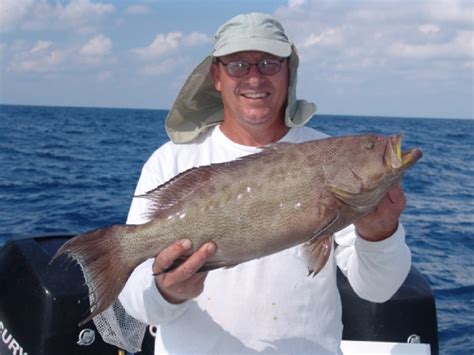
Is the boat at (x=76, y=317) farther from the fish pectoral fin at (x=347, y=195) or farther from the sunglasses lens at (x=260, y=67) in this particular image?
the sunglasses lens at (x=260, y=67)

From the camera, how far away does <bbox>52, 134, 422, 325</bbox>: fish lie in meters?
2.74

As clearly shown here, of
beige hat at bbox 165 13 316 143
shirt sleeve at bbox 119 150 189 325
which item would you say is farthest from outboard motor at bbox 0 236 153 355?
beige hat at bbox 165 13 316 143

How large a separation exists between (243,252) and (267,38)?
1322 millimetres

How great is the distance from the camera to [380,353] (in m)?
4.15

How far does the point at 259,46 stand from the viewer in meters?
3.22

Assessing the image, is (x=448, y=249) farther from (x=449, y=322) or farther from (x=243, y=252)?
(x=243, y=252)

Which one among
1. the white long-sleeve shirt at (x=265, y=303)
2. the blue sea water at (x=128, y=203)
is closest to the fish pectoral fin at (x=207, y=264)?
the white long-sleeve shirt at (x=265, y=303)

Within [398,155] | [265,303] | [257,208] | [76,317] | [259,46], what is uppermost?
[259,46]

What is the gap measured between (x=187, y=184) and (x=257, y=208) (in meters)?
0.41

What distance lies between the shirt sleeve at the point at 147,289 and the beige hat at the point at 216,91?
300 mm

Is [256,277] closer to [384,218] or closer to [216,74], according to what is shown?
[384,218]

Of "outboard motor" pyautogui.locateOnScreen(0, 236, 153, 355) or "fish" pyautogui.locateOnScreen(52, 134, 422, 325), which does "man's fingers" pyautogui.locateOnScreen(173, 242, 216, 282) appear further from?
"outboard motor" pyautogui.locateOnScreen(0, 236, 153, 355)

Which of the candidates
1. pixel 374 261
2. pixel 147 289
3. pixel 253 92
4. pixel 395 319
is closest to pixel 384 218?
pixel 374 261

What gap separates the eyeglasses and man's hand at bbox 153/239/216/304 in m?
1.13
